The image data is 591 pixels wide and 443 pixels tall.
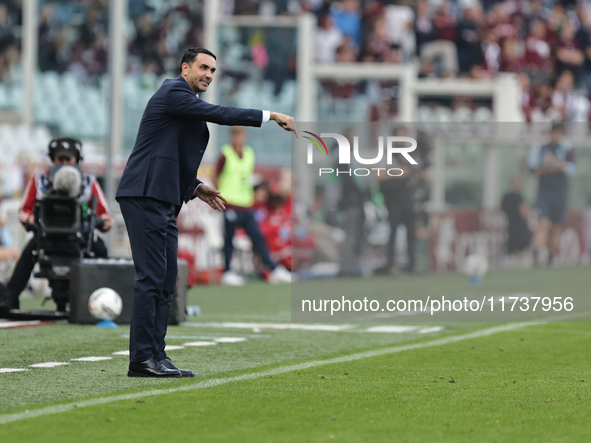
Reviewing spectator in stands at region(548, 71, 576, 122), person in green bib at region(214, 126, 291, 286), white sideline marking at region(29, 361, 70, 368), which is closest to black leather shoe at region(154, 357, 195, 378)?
white sideline marking at region(29, 361, 70, 368)

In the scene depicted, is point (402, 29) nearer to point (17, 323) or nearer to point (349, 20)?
point (349, 20)

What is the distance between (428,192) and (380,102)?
4045 mm

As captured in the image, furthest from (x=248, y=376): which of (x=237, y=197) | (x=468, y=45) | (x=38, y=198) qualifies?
(x=468, y=45)

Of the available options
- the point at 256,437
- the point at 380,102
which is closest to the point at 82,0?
the point at 380,102

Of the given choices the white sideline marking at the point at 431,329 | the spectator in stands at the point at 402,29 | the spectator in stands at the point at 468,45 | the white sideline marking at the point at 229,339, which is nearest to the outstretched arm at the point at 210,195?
the white sideline marking at the point at 229,339

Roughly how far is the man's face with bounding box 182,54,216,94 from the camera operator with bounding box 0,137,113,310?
3.65 metres

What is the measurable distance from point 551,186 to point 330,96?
4578 millimetres

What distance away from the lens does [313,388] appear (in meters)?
6.28

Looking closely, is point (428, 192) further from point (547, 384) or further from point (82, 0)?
point (547, 384)

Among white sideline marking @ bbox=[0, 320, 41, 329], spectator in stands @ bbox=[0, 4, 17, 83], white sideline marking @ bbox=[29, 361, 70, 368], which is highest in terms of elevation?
spectator in stands @ bbox=[0, 4, 17, 83]

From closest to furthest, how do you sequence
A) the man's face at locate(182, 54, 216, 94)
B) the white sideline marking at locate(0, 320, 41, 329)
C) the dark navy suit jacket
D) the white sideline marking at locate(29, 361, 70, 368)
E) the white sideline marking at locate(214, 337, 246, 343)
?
the dark navy suit jacket < the man's face at locate(182, 54, 216, 94) < the white sideline marking at locate(29, 361, 70, 368) < the white sideline marking at locate(214, 337, 246, 343) < the white sideline marking at locate(0, 320, 41, 329)

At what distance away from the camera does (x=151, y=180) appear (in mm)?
6496

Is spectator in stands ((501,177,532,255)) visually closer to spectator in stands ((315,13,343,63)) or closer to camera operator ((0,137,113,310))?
spectator in stands ((315,13,343,63))

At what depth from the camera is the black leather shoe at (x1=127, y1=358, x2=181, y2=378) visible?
6.54 m
